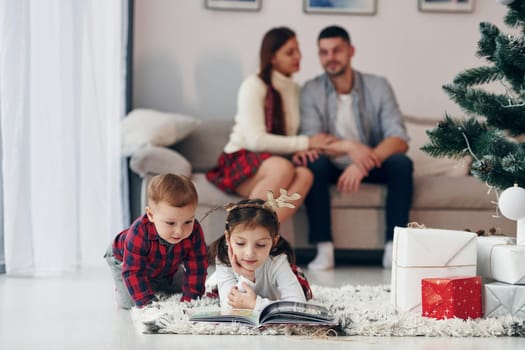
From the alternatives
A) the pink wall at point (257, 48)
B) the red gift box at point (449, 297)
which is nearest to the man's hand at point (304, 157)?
the pink wall at point (257, 48)

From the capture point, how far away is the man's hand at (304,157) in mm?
3602

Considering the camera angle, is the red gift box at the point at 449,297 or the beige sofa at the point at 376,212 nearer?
the red gift box at the point at 449,297

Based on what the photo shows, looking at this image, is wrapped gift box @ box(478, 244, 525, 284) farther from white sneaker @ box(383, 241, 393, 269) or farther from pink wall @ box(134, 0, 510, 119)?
pink wall @ box(134, 0, 510, 119)

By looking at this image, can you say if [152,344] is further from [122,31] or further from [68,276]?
[122,31]

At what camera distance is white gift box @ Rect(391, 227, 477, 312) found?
2.15 metres

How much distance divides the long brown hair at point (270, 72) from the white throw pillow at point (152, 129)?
412 mm

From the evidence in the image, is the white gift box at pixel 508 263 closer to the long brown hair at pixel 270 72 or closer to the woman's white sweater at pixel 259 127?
the woman's white sweater at pixel 259 127

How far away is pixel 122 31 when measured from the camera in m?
4.04

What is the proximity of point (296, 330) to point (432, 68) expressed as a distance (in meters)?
2.89

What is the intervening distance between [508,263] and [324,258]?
4.73ft

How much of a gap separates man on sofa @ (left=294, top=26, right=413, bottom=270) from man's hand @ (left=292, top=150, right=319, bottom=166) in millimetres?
13

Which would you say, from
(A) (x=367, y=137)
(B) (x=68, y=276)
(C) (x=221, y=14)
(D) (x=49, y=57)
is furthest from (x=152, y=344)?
(C) (x=221, y=14)

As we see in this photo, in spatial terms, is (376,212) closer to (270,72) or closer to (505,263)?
(270,72)

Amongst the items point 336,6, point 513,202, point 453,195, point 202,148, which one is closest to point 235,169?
point 202,148
